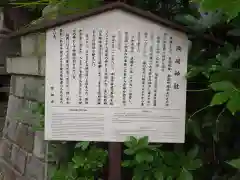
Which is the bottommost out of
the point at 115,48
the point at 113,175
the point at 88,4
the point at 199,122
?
the point at 113,175

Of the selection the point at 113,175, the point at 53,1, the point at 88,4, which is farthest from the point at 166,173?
the point at 53,1

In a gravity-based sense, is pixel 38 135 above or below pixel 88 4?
below

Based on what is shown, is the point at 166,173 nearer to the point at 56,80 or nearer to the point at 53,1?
the point at 56,80

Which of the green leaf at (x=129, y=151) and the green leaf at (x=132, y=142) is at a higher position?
the green leaf at (x=132, y=142)

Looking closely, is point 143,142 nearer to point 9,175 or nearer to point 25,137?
point 25,137

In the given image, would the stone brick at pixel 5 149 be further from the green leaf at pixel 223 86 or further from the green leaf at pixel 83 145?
the green leaf at pixel 223 86

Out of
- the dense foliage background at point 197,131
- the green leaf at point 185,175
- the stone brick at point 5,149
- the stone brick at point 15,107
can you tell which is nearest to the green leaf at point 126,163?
the dense foliage background at point 197,131

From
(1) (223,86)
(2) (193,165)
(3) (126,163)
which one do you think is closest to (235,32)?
(1) (223,86)

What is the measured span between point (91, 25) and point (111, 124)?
44 centimetres

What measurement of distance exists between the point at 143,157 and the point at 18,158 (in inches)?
49.4

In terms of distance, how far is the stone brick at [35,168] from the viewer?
7.28ft

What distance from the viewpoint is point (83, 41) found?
166 cm

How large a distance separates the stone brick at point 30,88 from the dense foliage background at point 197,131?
300 millimetres

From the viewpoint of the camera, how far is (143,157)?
163 centimetres
